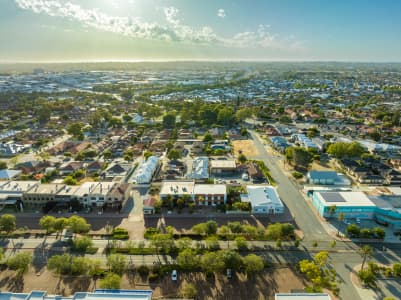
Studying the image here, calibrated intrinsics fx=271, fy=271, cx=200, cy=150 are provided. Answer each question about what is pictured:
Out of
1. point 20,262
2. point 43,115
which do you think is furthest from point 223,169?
point 43,115

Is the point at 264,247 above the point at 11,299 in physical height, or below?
below

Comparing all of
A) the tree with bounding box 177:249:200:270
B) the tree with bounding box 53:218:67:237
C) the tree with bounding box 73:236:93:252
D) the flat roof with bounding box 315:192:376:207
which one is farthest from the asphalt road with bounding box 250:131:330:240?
the tree with bounding box 53:218:67:237

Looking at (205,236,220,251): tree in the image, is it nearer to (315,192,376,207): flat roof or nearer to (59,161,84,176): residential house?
(315,192,376,207): flat roof

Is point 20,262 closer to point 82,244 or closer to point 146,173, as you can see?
point 82,244

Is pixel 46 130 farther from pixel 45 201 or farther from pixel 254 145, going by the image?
pixel 254 145

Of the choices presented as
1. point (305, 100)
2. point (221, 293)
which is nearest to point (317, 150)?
point (221, 293)

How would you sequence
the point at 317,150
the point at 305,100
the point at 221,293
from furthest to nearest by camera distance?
the point at 305,100, the point at 317,150, the point at 221,293
